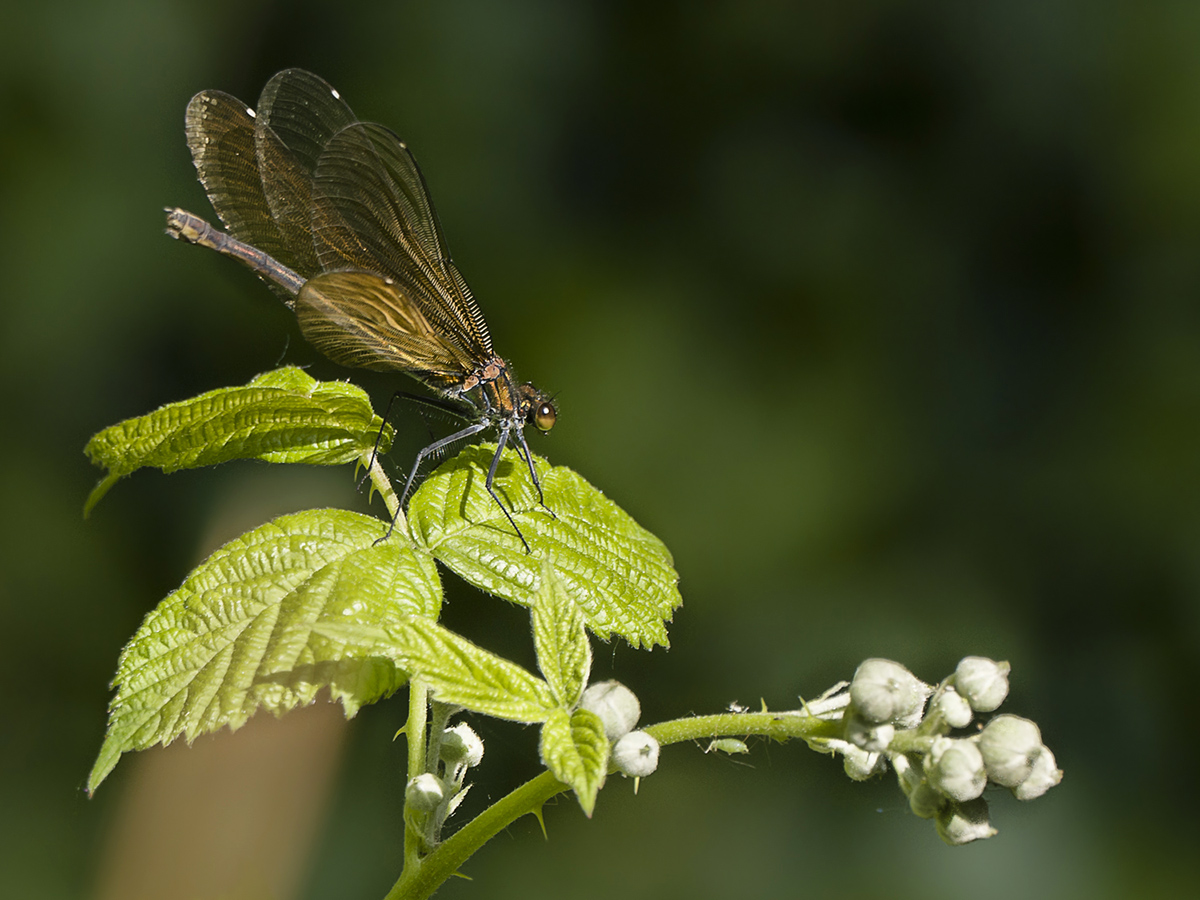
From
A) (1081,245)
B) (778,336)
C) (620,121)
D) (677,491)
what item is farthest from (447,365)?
(1081,245)

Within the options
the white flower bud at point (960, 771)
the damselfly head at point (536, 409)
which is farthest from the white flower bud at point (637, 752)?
the damselfly head at point (536, 409)

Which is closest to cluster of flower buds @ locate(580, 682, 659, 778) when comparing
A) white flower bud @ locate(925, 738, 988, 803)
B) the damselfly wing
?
white flower bud @ locate(925, 738, 988, 803)

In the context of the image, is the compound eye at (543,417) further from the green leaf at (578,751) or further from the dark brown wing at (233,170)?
the green leaf at (578,751)

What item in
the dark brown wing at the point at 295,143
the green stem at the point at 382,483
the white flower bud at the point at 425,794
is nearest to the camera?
the white flower bud at the point at 425,794

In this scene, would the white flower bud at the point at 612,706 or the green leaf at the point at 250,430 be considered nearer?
the white flower bud at the point at 612,706

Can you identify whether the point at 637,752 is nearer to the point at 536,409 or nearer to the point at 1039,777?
the point at 1039,777

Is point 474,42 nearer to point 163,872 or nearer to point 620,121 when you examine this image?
point 620,121

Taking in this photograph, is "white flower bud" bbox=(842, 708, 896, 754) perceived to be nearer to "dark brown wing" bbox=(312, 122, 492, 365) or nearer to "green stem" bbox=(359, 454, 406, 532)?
"green stem" bbox=(359, 454, 406, 532)
